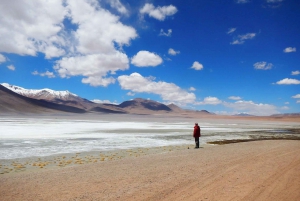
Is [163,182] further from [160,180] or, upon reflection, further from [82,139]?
[82,139]

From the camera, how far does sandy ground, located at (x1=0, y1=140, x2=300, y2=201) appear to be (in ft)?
25.6

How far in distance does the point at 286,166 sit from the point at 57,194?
9.73 meters

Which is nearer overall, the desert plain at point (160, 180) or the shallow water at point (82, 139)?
the desert plain at point (160, 180)

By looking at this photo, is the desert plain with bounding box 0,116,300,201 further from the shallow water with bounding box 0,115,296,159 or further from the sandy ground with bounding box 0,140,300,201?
the shallow water with bounding box 0,115,296,159


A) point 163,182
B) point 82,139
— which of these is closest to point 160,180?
point 163,182

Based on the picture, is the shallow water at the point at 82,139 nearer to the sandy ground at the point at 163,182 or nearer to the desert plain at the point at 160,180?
the desert plain at the point at 160,180

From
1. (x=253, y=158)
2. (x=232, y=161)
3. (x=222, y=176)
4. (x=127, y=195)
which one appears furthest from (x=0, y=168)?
(x=253, y=158)

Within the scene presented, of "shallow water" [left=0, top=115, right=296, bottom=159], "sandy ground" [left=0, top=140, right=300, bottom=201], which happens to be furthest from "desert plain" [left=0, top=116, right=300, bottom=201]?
"shallow water" [left=0, top=115, right=296, bottom=159]

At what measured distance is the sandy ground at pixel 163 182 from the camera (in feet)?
25.6

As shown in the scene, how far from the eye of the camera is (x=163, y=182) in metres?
9.25

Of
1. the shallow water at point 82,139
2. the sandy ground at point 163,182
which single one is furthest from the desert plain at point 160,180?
the shallow water at point 82,139

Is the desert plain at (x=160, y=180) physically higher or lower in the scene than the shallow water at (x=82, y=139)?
lower

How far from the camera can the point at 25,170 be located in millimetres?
11961

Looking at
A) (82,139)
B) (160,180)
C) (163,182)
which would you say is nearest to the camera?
(163,182)
